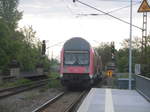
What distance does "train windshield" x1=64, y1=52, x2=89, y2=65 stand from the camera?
28716 millimetres

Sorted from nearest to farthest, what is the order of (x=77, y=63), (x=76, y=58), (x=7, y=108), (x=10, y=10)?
1. (x=7, y=108)
2. (x=77, y=63)
3. (x=76, y=58)
4. (x=10, y=10)

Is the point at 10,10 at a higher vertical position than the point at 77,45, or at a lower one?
higher

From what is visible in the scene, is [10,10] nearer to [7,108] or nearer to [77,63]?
[77,63]

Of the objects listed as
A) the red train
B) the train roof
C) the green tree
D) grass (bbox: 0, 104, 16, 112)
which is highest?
the green tree

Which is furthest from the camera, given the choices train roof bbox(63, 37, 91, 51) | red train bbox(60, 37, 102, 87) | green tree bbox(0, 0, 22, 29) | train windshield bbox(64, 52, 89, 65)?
green tree bbox(0, 0, 22, 29)

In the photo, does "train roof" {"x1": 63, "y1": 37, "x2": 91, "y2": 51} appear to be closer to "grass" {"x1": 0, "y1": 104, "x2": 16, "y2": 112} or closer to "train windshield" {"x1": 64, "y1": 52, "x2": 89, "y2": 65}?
"train windshield" {"x1": 64, "y1": 52, "x2": 89, "y2": 65}

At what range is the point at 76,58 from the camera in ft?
94.4

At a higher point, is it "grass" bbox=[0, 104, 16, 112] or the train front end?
the train front end

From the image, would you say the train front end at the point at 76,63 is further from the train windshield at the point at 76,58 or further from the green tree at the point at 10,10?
the green tree at the point at 10,10

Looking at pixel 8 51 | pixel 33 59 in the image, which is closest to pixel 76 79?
pixel 8 51

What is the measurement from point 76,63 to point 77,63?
0.22 ft

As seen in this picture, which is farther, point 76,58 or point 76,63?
point 76,58

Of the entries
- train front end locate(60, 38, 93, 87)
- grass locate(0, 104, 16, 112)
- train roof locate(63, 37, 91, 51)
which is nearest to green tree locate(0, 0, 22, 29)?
train roof locate(63, 37, 91, 51)

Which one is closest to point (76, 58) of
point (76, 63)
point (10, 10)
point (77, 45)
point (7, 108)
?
point (76, 63)
